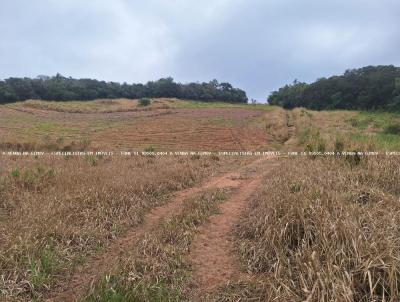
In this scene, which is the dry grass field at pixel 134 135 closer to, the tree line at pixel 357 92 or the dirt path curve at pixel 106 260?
the dirt path curve at pixel 106 260

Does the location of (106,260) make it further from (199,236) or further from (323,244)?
(323,244)

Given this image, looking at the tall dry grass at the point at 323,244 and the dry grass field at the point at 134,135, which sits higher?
the tall dry grass at the point at 323,244

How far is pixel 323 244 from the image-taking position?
431cm

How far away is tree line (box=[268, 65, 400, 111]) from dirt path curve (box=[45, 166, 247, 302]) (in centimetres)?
4437

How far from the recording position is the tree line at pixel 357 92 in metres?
50.7

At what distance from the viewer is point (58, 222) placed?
225 inches

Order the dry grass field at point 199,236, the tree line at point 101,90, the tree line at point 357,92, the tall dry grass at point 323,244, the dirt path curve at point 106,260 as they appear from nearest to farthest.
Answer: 1. the tall dry grass at point 323,244
2. the dry grass field at point 199,236
3. the dirt path curve at point 106,260
4. the tree line at point 101,90
5. the tree line at point 357,92

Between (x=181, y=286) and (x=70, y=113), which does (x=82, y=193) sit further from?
(x=70, y=113)

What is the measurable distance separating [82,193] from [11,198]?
4.38 ft

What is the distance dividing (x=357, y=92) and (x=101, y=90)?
3645 cm

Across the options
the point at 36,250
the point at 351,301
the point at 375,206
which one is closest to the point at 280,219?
the point at 375,206

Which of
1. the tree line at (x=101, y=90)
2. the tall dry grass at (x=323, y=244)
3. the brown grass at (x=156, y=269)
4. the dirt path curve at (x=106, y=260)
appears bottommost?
the dirt path curve at (x=106, y=260)

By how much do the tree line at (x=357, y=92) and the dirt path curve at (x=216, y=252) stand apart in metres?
43.7

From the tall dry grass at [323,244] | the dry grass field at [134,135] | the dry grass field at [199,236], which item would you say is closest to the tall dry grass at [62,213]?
the dry grass field at [199,236]
